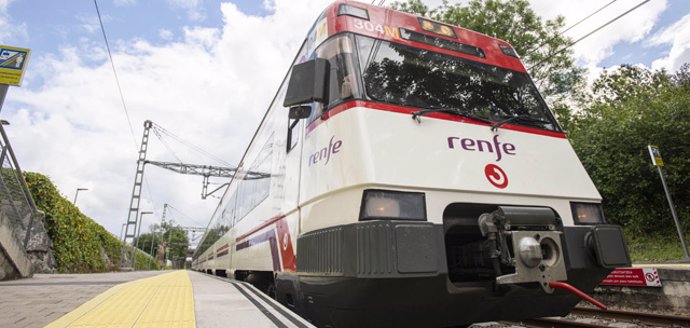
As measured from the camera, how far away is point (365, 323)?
8.05ft

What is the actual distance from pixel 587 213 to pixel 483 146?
1025mm

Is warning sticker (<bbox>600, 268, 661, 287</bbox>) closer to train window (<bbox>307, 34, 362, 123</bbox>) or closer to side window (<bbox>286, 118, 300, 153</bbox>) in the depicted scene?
side window (<bbox>286, 118, 300, 153</bbox>)

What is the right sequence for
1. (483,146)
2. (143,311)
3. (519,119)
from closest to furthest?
(483,146), (143,311), (519,119)

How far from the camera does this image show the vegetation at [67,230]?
11.6 metres

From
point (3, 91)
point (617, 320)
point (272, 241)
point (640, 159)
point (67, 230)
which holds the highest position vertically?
point (640, 159)

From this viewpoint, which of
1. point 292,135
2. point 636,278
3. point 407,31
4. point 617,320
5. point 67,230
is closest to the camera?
point 407,31

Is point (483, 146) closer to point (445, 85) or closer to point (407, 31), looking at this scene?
point (445, 85)

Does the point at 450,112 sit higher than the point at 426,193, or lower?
higher

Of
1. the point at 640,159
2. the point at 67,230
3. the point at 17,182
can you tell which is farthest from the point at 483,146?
the point at 67,230

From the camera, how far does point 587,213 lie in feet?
9.81

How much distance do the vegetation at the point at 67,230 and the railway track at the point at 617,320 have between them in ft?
45.4

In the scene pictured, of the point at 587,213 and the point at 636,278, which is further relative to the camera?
the point at 636,278

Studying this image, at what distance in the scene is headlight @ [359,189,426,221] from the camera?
233 centimetres

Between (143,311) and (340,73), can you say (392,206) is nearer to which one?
(340,73)
